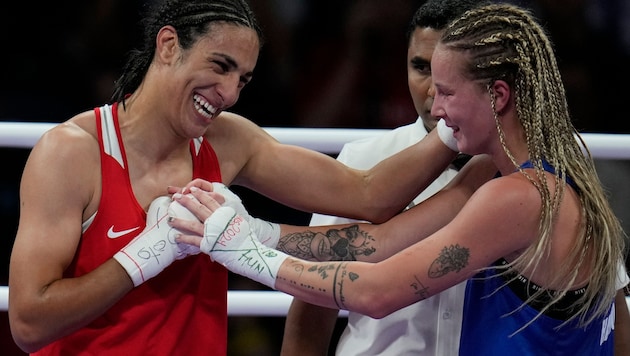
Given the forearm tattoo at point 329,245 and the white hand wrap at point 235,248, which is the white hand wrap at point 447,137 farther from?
the white hand wrap at point 235,248

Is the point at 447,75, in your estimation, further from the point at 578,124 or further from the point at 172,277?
the point at 578,124

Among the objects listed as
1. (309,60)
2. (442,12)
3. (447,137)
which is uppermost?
(442,12)

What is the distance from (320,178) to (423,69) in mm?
421

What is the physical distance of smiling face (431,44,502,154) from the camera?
6.97 ft

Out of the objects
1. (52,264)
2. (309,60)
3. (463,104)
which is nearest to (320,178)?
(463,104)

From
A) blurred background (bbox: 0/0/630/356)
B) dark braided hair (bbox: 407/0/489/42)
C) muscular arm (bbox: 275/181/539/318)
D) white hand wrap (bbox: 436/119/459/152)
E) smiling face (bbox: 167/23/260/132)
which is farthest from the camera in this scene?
blurred background (bbox: 0/0/630/356)

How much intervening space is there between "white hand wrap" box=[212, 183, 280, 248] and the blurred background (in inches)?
64.4

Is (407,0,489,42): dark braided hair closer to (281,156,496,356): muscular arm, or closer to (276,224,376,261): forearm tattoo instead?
(281,156,496,356): muscular arm

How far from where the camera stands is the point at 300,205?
8.17ft

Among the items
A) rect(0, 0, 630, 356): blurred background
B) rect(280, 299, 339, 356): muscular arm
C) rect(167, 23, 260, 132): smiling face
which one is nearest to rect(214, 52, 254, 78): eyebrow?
rect(167, 23, 260, 132): smiling face

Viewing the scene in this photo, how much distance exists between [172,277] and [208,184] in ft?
0.75

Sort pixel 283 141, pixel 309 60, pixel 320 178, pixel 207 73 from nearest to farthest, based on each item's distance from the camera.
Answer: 1. pixel 207 73
2. pixel 320 178
3. pixel 283 141
4. pixel 309 60

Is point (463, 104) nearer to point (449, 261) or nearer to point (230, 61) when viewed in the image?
point (449, 261)

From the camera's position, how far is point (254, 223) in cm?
236
